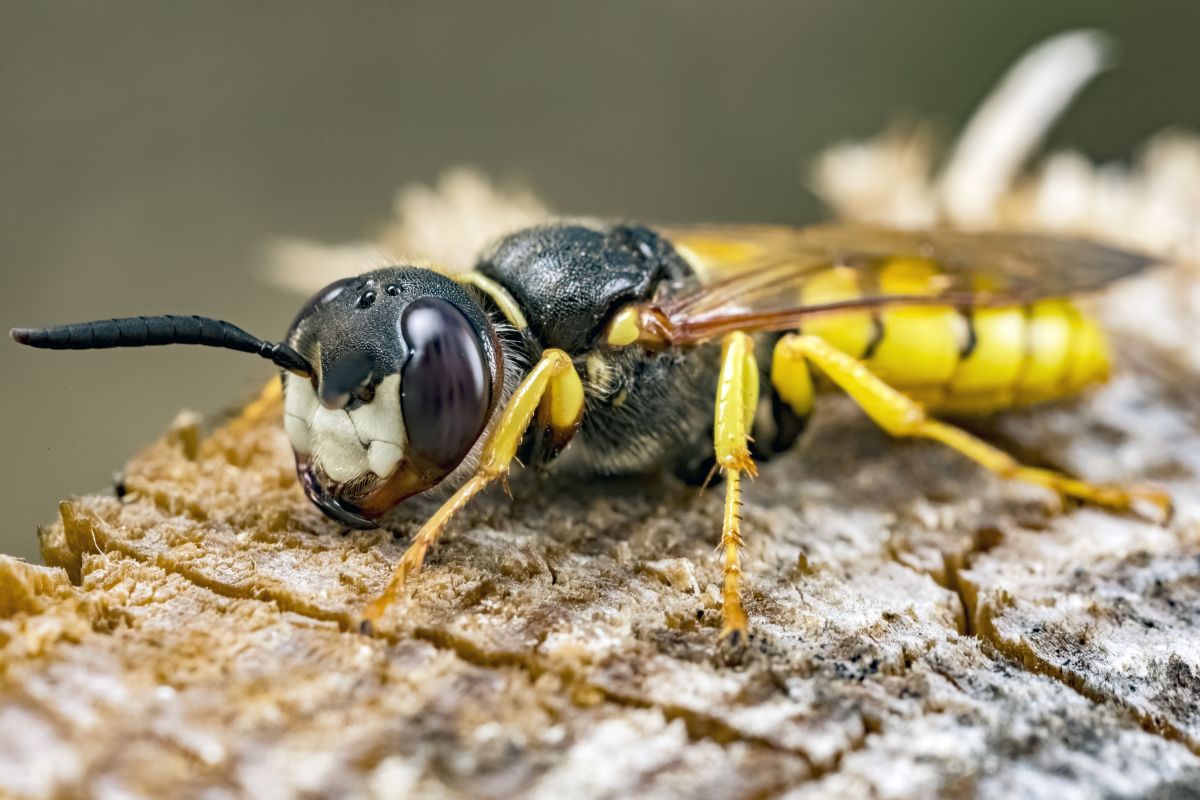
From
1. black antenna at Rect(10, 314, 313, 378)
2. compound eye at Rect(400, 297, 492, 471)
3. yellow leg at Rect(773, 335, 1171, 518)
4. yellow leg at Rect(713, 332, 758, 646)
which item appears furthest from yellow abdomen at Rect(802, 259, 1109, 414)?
black antenna at Rect(10, 314, 313, 378)

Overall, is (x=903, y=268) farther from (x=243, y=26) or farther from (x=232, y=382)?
(x=243, y=26)

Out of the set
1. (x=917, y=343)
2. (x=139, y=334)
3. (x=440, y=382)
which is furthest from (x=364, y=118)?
(x=139, y=334)

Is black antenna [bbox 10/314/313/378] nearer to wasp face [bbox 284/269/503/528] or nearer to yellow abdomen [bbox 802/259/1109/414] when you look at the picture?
wasp face [bbox 284/269/503/528]

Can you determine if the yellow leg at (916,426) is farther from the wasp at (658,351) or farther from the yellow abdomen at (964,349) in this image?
the yellow abdomen at (964,349)

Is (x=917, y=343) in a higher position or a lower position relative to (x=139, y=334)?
lower

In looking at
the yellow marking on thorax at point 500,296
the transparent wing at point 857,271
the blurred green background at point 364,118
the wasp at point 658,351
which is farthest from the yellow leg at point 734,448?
the blurred green background at point 364,118

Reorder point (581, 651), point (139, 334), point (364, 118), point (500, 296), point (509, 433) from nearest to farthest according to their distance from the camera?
1. point (581, 651)
2. point (139, 334)
3. point (509, 433)
4. point (500, 296)
5. point (364, 118)

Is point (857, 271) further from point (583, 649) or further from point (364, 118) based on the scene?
point (364, 118)

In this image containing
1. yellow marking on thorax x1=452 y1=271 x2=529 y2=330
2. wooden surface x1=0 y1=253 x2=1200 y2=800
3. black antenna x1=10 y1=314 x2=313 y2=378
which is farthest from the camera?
yellow marking on thorax x1=452 y1=271 x2=529 y2=330

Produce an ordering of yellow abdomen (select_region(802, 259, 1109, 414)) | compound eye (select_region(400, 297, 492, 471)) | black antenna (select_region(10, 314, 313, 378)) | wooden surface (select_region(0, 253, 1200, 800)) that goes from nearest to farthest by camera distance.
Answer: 1. wooden surface (select_region(0, 253, 1200, 800))
2. black antenna (select_region(10, 314, 313, 378))
3. compound eye (select_region(400, 297, 492, 471))
4. yellow abdomen (select_region(802, 259, 1109, 414))
